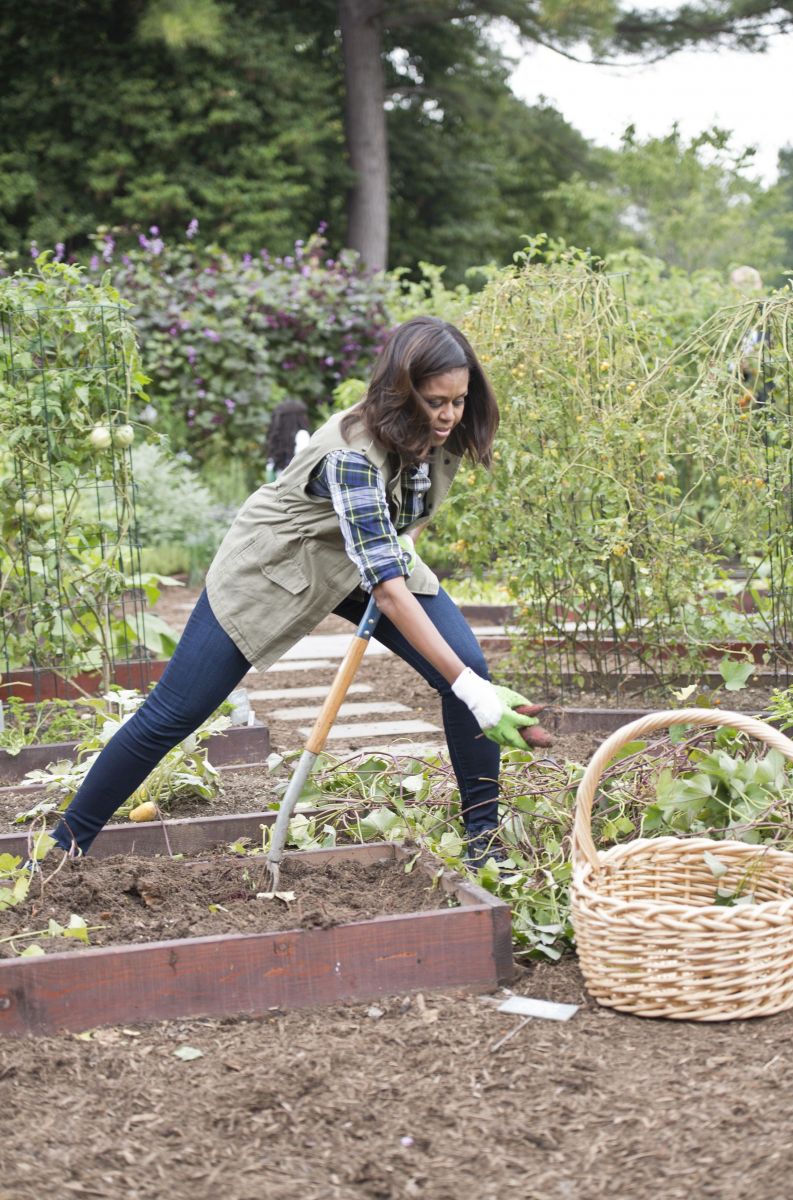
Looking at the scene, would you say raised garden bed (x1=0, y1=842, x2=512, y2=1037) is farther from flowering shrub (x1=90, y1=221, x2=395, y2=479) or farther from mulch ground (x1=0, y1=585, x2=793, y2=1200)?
flowering shrub (x1=90, y1=221, x2=395, y2=479)

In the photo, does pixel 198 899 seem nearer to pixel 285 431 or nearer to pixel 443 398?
pixel 443 398

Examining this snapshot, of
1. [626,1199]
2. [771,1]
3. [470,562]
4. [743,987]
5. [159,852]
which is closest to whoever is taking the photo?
[626,1199]

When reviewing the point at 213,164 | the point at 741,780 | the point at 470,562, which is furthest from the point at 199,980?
the point at 213,164

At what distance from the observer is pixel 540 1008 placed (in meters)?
2.65

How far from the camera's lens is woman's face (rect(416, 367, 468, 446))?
2949 mm

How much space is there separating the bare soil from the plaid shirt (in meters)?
0.70

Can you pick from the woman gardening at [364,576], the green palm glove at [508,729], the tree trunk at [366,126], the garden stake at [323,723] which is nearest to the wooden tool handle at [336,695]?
the garden stake at [323,723]

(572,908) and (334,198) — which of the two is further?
(334,198)

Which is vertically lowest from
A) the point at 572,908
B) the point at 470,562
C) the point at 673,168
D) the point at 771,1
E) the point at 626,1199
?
the point at 626,1199

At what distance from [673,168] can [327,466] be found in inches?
737

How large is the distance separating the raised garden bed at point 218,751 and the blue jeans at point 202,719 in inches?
55.9

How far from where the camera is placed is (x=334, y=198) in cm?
2148

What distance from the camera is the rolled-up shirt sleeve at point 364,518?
289cm

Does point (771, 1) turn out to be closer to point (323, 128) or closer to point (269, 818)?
point (323, 128)
